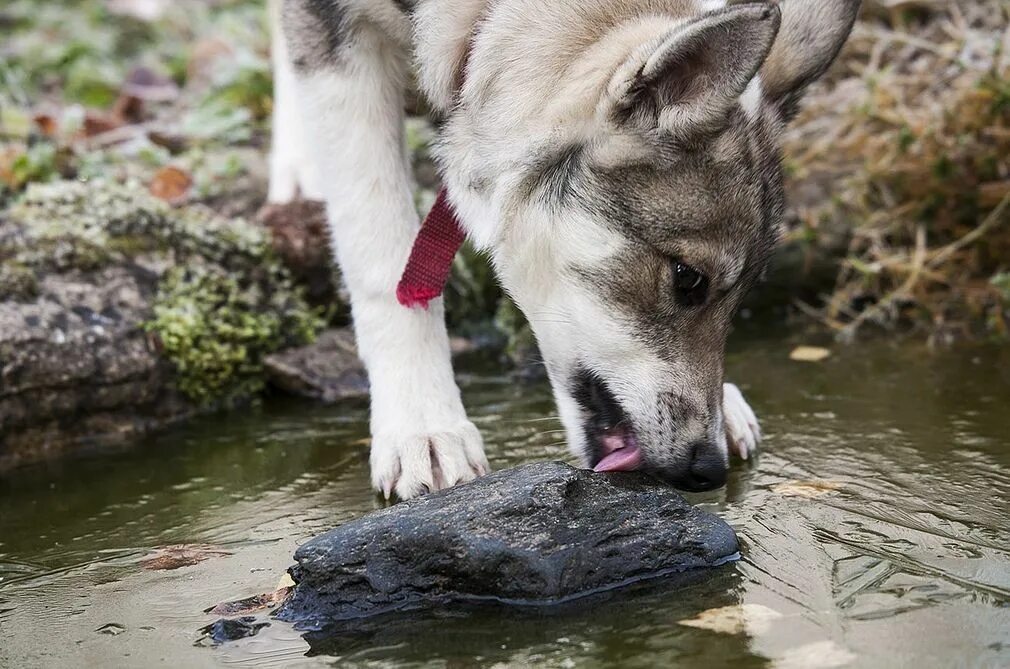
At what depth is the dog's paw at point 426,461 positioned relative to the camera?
10.3ft

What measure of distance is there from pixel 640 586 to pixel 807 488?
0.72m

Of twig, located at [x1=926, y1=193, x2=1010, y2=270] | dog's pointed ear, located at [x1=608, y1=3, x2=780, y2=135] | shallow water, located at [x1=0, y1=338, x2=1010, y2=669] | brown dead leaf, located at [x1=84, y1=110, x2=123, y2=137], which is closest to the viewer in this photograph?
shallow water, located at [x1=0, y1=338, x2=1010, y2=669]

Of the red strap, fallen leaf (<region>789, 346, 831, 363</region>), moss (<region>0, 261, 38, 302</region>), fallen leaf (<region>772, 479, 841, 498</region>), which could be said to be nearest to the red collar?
the red strap

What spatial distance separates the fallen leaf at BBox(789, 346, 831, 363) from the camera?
175 inches

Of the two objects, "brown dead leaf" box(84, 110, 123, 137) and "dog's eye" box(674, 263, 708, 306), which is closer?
"dog's eye" box(674, 263, 708, 306)

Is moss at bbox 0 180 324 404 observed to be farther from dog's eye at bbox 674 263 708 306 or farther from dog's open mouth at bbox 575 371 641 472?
dog's eye at bbox 674 263 708 306

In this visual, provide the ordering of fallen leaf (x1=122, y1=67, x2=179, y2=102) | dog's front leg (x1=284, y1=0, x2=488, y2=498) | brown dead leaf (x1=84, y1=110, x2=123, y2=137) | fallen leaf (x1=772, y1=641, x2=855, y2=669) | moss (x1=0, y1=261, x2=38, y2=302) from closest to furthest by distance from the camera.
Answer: fallen leaf (x1=772, y1=641, x2=855, y2=669) < dog's front leg (x1=284, y1=0, x2=488, y2=498) < moss (x1=0, y1=261, x2=38, y2=302) < brown dead leaf (x1=84, y1=110, x2=123, y2=137) < fallen leaf (x1=122, y1=67, x2=179, y2=102)

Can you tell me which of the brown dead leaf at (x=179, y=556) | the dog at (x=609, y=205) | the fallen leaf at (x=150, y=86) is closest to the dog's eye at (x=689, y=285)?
the dog at (x=609, y=205)

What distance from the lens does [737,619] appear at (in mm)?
2221

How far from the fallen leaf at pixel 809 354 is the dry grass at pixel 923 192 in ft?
0.84

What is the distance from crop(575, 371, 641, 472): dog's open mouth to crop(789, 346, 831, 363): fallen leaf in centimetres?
158

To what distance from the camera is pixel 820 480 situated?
302 cm

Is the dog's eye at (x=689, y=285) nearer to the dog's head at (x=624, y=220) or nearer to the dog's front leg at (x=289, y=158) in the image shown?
the dog's head at (x=624, y=220)

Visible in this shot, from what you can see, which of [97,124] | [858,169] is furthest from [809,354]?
[97,124]
